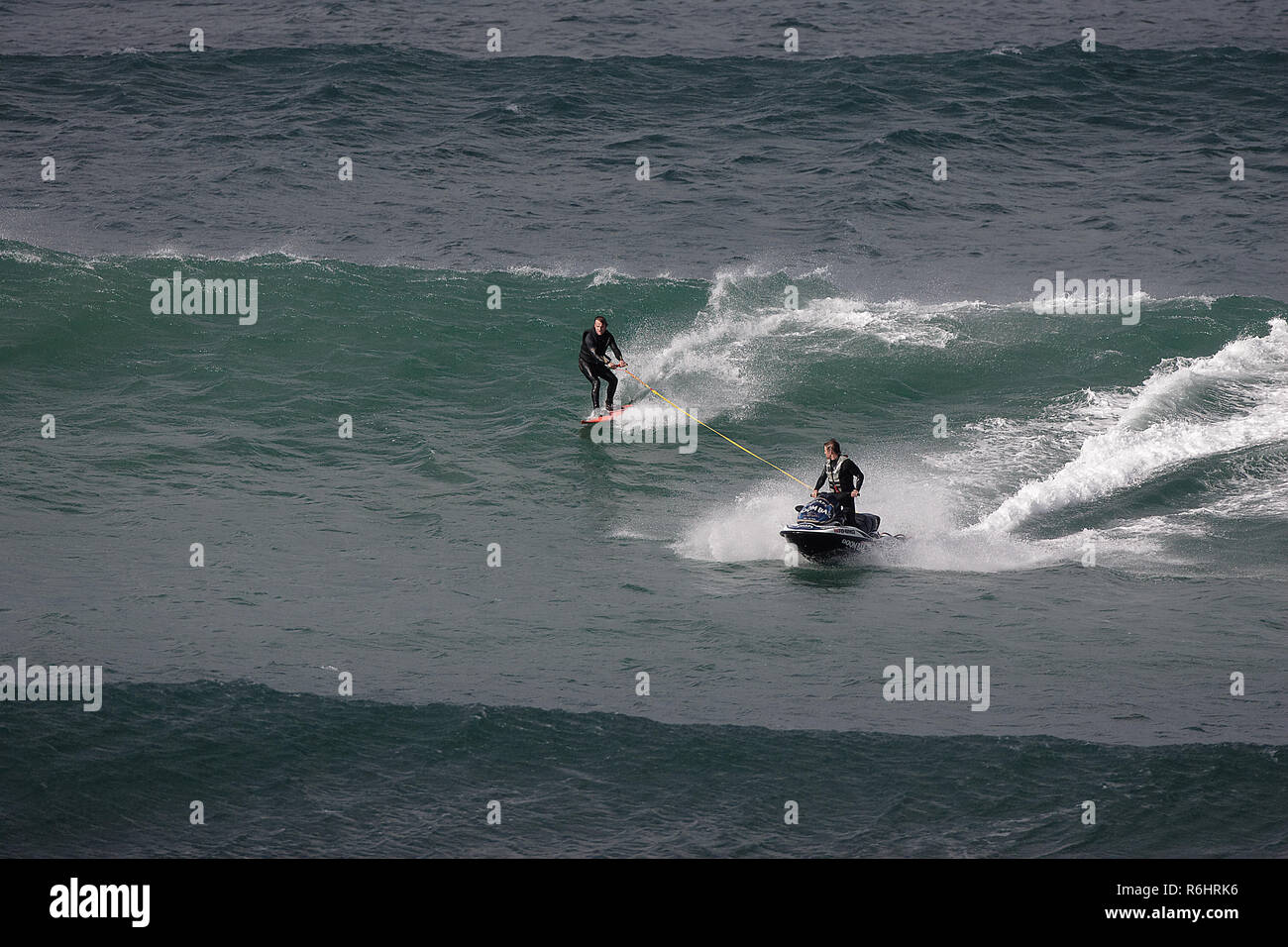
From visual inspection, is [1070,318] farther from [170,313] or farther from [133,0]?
[133,0]

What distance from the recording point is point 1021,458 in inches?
835

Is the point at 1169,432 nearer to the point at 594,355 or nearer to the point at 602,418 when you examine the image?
the point at 602,418

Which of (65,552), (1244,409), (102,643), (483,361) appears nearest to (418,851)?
(102,643)

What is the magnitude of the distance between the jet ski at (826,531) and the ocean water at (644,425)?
37 cm

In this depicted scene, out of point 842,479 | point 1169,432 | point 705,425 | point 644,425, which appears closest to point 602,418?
point 644,425

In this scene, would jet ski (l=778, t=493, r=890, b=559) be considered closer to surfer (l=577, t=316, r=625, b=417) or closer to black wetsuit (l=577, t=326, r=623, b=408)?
surfer (l=577, t=316, r=625, b=417)

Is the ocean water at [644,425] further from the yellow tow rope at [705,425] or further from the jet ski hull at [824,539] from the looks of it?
the jet ski hull at [824,539]

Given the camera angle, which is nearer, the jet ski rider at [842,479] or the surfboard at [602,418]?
the jet ski rider at [842,479]

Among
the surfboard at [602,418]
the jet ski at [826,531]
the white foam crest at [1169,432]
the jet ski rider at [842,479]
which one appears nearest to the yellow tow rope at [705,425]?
the surfboard at [602,418]

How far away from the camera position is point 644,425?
2258cm

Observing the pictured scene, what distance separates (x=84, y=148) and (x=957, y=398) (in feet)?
75.6

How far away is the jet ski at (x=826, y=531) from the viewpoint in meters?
17.4

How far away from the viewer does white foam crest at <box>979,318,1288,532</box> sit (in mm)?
19672

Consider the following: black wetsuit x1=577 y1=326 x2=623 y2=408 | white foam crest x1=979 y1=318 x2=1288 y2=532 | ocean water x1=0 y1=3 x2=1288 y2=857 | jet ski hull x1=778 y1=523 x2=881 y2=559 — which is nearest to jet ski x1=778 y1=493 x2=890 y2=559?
jet ski hull x1=778 y1=523 x2=881 y2=559
